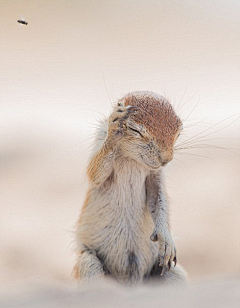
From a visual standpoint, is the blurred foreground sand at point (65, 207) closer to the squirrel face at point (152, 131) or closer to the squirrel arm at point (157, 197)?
the squirrel arm at point (157, 197)

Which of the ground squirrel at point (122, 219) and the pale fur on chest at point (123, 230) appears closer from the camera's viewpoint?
the ground squirrel at point (122, 219)

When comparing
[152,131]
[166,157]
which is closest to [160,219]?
[166,157]

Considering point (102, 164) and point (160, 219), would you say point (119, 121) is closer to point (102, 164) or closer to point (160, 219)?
point (102, 164)

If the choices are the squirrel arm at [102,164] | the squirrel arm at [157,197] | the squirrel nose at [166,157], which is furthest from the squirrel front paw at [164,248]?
the squirrel nose at [166,157]

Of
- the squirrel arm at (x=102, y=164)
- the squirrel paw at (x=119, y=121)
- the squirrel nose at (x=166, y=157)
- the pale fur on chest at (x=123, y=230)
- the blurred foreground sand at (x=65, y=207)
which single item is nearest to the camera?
the squirrel nose at (x=166, y=157)

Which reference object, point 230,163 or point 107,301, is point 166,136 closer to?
→ point 107,301

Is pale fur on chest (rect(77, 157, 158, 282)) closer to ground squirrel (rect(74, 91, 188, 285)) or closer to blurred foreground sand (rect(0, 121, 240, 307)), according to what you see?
ground squirrel (rect(74, 91, 188, 285))

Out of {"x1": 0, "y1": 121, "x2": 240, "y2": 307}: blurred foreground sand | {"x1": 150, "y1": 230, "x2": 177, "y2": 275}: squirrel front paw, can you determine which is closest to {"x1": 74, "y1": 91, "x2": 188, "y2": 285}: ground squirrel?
{"x1": 150, "y1": 230, "x2": 177, "y2": 275}: squirrel front paw
